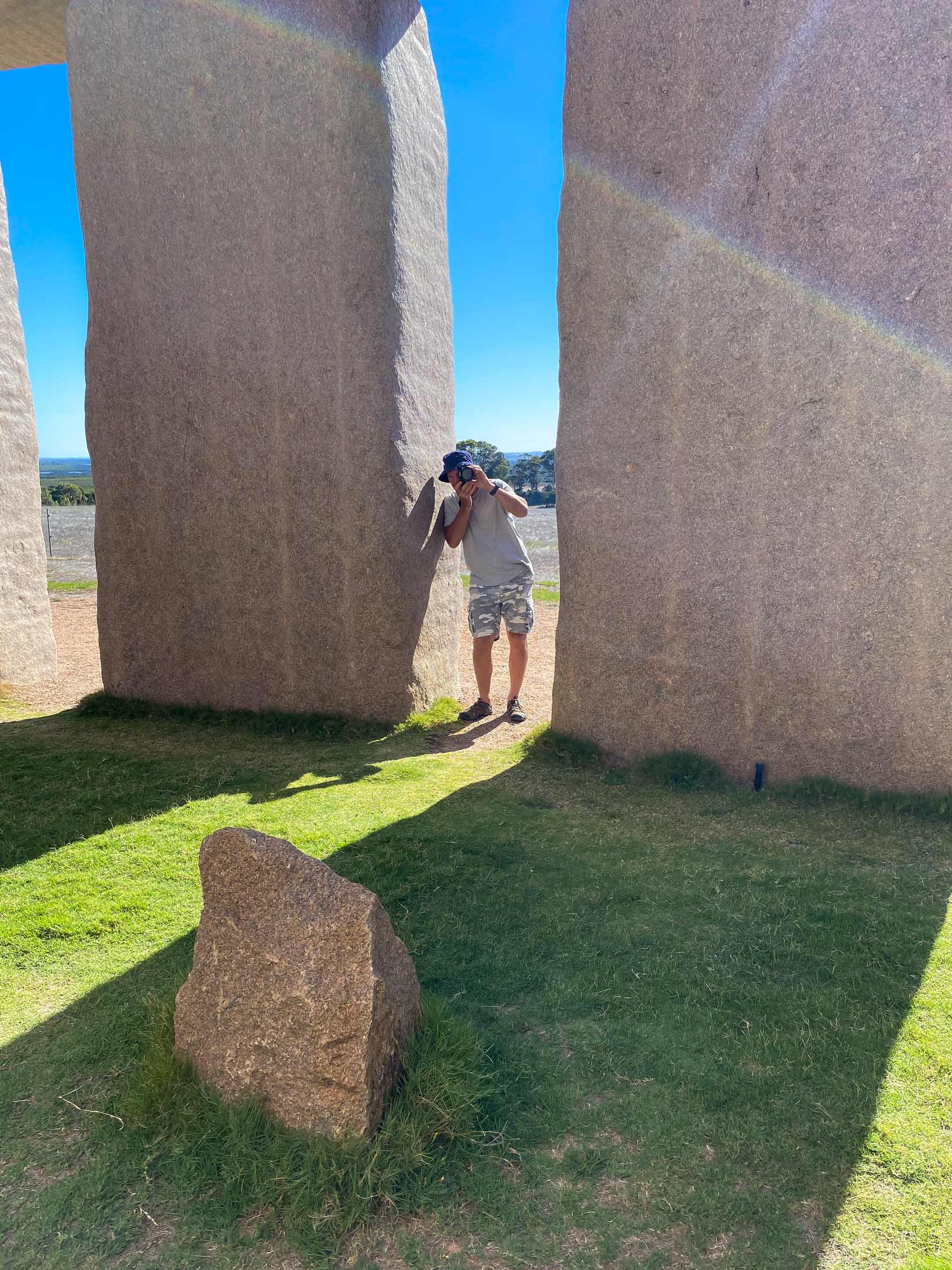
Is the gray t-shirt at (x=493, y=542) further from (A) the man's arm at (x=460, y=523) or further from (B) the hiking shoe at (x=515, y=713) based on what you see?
(B) the hiking shoe at (x=515, y=713)

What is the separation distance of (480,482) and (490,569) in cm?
52

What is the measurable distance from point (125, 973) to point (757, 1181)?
1.81 meters

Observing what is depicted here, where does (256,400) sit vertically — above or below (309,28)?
below

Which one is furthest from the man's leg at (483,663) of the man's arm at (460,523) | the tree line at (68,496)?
the tree line at (68,496)

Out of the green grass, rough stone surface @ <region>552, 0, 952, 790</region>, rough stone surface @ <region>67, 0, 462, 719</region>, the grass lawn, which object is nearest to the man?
rough stone surface @ <region>67, 0, 462, 719</region>

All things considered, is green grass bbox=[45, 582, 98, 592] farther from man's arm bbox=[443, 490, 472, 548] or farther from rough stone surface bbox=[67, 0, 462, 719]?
man's arm bbox=[443, 490, 472, 548]

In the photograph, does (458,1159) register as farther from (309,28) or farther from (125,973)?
(309,28)

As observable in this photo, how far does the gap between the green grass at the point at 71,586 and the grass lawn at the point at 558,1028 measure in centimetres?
749

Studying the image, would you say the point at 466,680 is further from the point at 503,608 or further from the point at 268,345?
the point at 268,345

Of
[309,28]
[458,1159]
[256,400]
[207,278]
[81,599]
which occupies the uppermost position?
[309,28]

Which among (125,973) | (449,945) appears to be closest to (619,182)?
(449,945)

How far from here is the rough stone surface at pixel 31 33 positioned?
597cm

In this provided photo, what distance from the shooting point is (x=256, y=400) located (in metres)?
5.11

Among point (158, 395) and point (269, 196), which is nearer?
point (269, 196)
